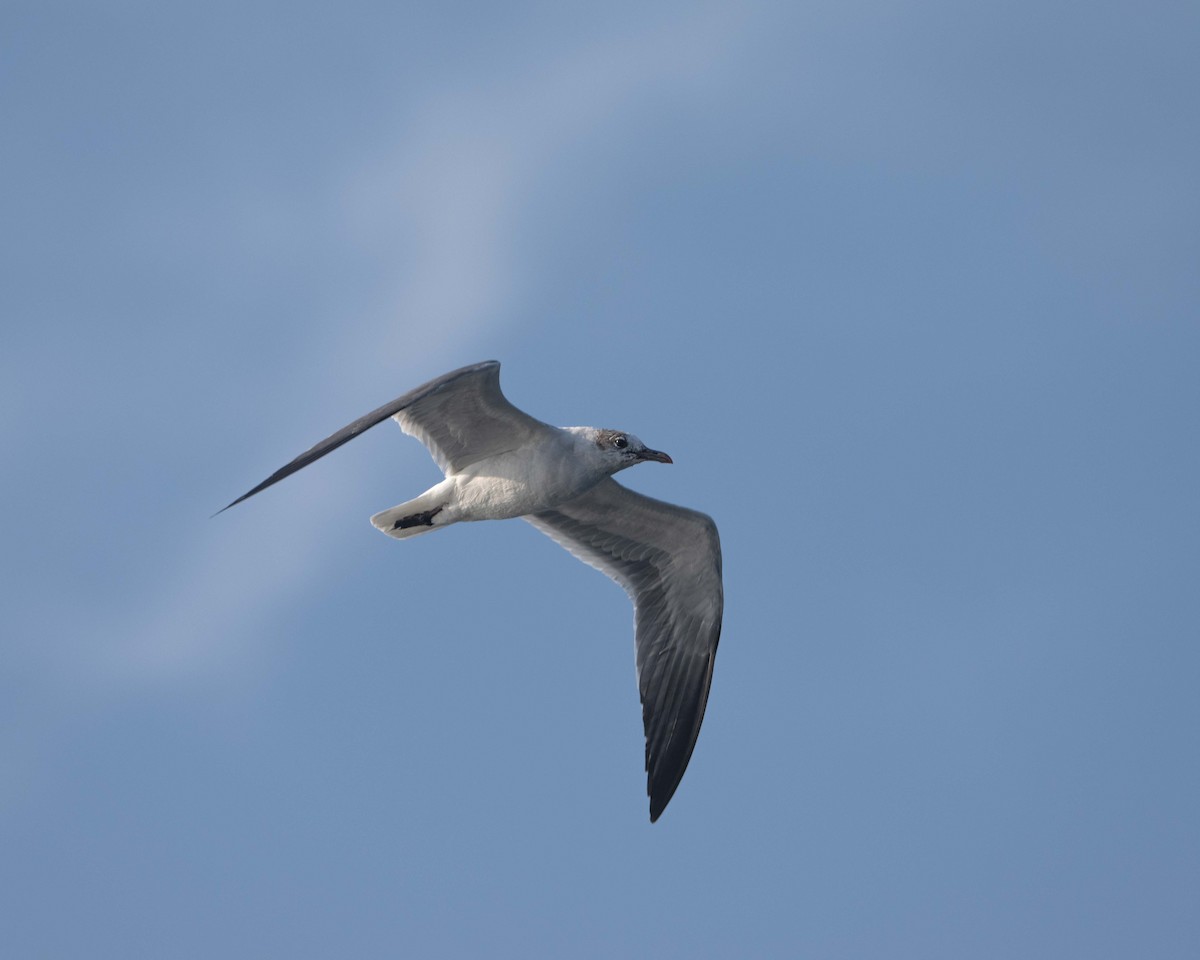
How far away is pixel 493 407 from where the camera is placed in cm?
1441

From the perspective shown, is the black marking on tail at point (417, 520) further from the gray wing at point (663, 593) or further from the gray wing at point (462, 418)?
the gray wing at point (663, 593)

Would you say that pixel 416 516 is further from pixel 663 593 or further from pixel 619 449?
pixel 663 593

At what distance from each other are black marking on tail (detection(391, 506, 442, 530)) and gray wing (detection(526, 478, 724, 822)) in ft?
5.28

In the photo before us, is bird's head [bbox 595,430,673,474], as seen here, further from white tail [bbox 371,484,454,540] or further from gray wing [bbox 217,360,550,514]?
white tail [bbox 371,484,454,540]

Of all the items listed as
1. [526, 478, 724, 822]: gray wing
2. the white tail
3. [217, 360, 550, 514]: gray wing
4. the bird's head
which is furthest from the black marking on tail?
the bird's head

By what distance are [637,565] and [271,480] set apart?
5.74 metres

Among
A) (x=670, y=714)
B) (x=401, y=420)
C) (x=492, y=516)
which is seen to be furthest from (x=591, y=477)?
(x=670, y=714)

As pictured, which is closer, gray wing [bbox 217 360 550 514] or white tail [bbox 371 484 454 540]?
gray wing [bbox 217 360 550 514]

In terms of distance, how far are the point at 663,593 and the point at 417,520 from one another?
10.4 ft

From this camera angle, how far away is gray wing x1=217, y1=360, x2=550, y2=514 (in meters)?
13.5

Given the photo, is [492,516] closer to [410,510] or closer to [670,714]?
[410,510]

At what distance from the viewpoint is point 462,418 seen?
14.6 metres

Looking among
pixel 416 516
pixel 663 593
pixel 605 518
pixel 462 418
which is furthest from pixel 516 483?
pixel 663 593

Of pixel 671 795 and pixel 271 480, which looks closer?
pixel 271 480
